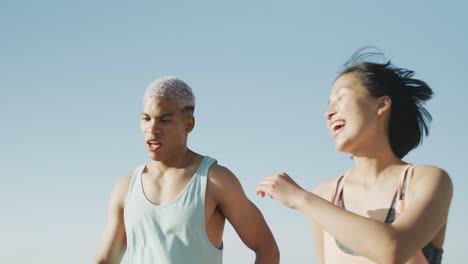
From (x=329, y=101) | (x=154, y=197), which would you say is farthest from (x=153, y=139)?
(x=329, y=101)

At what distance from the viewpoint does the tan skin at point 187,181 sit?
5723mm

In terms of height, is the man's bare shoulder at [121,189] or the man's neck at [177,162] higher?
the man's neck at [177,162]

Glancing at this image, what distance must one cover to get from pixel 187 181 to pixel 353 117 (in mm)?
2212

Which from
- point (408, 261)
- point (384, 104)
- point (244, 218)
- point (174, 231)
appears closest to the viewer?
point (408, 261)

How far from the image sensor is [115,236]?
615 centimetres

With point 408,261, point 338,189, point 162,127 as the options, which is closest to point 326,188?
point 338,189

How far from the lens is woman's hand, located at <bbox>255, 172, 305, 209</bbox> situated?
12.0ft

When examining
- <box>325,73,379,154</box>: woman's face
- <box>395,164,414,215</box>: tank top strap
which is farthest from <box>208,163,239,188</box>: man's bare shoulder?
<box>395,164,414,215</box>: tank top strap

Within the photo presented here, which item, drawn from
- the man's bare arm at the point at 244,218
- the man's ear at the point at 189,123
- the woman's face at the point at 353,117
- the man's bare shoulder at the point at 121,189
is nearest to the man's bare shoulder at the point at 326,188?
the woman's face at the point at 353,117

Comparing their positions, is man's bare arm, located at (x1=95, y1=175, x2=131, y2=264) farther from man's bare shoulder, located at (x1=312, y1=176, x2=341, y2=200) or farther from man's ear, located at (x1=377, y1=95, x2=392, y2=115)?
man's ear, located at (x1=377, y1=95, x2=392, y2=115)

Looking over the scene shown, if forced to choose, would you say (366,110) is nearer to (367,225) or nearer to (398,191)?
(398,191)

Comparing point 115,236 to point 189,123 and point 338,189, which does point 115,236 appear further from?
point 338,189

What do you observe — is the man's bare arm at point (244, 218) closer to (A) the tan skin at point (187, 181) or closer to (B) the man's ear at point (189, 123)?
(A) the tan skin at point (187, 181)

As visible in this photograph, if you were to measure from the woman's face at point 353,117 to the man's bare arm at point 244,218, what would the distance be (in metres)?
1.77
